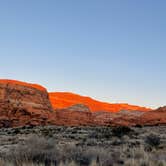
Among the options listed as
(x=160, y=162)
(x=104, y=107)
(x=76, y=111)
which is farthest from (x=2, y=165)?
(x=104, y=107)

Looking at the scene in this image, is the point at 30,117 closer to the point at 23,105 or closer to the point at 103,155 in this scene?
the point at 23,105

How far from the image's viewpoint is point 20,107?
57.1m

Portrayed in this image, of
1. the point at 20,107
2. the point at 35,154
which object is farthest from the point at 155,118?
the point at 35,154

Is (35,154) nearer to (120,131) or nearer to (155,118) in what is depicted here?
(120,131)

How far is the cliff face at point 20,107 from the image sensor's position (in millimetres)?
55281

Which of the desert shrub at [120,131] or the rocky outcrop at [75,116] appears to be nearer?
the desert shrub at [120,131]

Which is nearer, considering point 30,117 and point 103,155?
point 103,155

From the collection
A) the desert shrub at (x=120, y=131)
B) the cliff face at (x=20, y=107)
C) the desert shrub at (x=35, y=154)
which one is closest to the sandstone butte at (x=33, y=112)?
the cliff face at (x=20, y=107)

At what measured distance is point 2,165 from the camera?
7.47m

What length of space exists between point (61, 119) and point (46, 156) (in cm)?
5788

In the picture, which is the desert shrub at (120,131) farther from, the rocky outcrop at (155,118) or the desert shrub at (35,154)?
the rocky outcrop at (155,118)

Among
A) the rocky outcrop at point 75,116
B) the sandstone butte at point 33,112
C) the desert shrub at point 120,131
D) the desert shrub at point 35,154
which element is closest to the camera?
the desert shrub at point 35,154

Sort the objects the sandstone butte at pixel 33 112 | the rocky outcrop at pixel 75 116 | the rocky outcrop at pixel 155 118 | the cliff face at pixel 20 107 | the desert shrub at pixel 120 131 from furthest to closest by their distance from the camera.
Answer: the rocky outcrop at pixel 75 116
the rocky outcrop at pixel 155 118
the sandstone butte at pixel 33 112
the cliff face at pixel 20 107
the desert shrub at pixel 120 131

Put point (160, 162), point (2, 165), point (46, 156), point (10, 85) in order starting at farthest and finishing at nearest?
point (10, 85) → point (46, 156) → point (160, 162) → point (2, 165)
